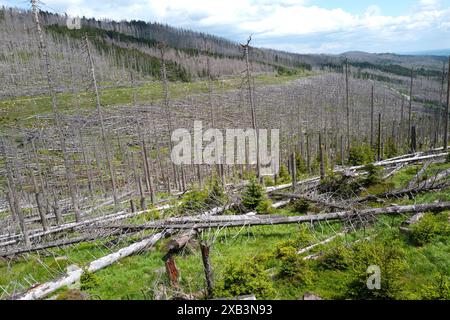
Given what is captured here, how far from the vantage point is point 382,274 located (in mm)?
6980

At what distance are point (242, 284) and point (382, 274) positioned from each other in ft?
10.1

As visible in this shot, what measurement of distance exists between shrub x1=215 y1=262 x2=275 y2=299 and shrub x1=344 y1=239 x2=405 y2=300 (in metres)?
1.98

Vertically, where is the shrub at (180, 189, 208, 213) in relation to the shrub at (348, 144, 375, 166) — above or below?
above

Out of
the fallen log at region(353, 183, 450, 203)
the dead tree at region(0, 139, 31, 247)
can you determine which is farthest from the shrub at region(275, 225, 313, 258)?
the dead tree at region(0, 139, 31, 247)

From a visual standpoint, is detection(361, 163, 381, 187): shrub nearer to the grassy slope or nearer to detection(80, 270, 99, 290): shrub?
the grassy slope

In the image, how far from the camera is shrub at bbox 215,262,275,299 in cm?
717

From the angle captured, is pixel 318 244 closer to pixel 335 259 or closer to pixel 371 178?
pixel 335 259

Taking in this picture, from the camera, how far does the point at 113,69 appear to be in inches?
4343

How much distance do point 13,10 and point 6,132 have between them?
391ft

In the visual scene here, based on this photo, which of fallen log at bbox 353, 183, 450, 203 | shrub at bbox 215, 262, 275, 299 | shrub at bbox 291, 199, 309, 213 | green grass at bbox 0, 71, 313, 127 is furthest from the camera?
green grass at bbox 0, 71, 313, 127

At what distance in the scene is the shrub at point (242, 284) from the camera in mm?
7172
